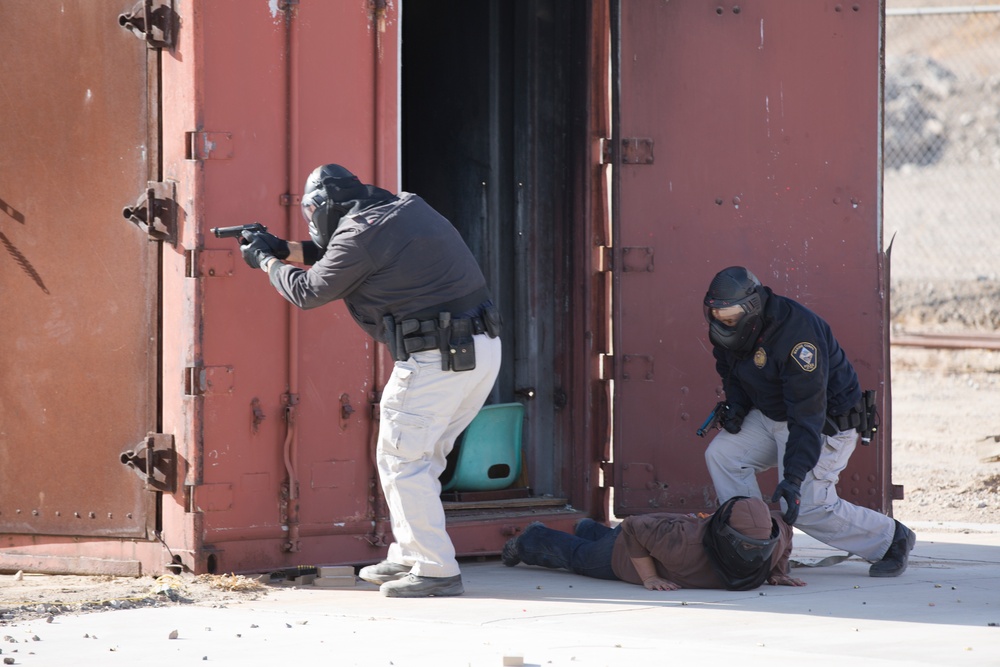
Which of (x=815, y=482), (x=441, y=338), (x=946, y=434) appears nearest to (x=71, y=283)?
(x=441, y=338)

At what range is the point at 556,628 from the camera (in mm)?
5043

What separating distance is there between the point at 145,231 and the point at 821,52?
3.39 m

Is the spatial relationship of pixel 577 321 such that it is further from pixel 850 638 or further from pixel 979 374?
pixel 979 374

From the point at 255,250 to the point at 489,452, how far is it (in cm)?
217

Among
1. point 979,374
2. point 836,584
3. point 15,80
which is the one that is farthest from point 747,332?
point 979,374

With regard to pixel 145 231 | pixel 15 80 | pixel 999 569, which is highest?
pixel 15 80

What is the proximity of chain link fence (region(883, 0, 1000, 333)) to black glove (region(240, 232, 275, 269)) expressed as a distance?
12.8 metres

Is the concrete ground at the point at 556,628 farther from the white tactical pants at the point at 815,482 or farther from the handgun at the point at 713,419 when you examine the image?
the handgun at the point at 713,419

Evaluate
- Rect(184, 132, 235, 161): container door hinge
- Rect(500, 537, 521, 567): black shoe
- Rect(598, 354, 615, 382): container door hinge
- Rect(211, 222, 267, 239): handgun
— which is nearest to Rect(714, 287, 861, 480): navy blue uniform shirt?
Rect(598, 354, 615, 382): container door hinge

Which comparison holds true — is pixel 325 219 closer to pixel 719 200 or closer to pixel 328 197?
pixel 328 197

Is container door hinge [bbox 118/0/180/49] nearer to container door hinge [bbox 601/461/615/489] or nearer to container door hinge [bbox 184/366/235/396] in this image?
container door hinge [bbox 184/366/235/396]

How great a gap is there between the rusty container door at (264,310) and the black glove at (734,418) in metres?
1.60

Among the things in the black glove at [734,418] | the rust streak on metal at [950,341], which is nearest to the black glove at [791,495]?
the black glove at [734,418]

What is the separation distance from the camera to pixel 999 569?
6551 millimetres
